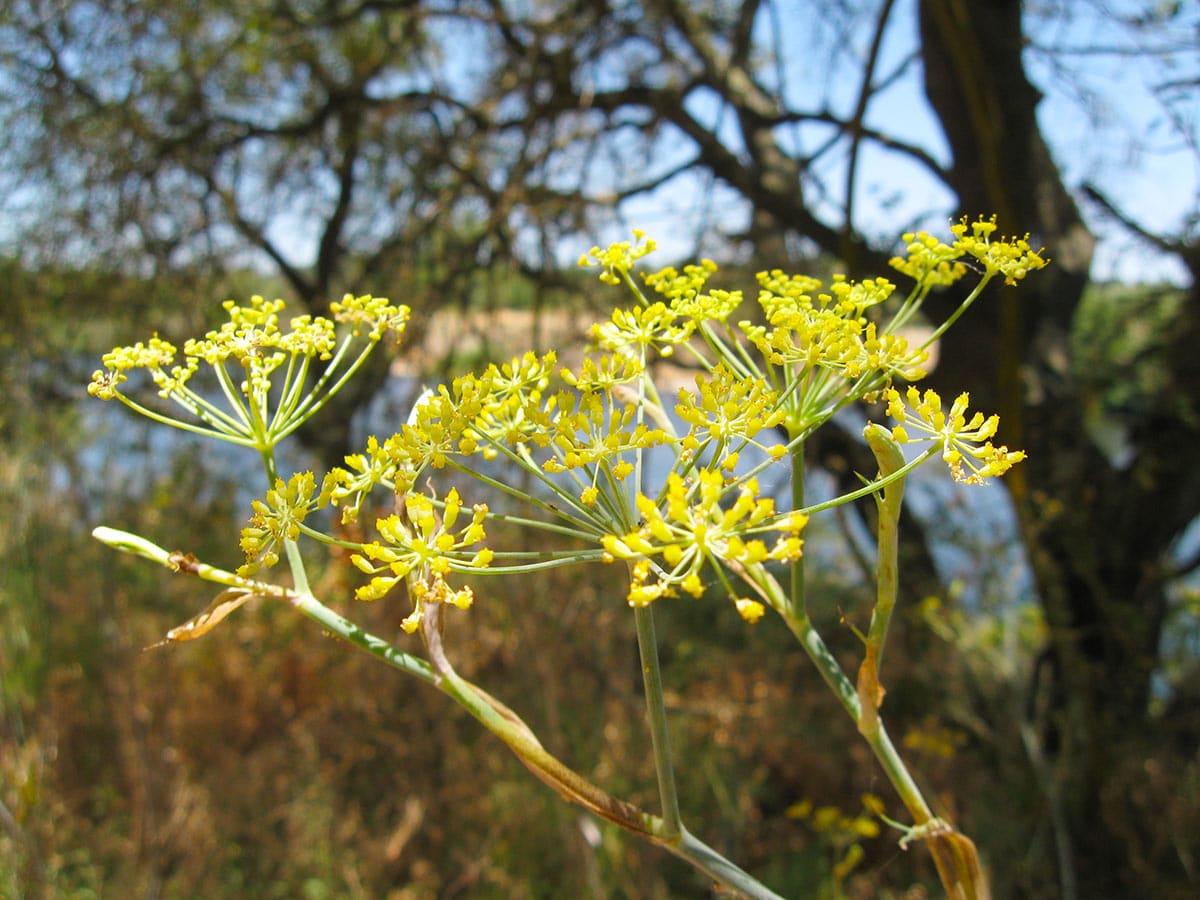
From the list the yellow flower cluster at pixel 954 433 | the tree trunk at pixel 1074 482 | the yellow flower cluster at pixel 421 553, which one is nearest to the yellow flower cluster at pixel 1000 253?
the yellow flower cluster at pixel 954 433

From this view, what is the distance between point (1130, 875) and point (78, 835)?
3.26m


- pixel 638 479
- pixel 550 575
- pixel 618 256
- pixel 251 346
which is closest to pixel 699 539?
pixel 638 479

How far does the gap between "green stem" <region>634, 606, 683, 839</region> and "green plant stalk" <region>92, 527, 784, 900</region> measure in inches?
0.4

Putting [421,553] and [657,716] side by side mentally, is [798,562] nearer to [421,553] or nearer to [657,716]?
[657,716]

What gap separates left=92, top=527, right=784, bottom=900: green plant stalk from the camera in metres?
0.63

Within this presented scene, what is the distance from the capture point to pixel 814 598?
131 inches

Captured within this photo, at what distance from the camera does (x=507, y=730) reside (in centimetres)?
64

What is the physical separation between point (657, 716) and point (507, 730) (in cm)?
11

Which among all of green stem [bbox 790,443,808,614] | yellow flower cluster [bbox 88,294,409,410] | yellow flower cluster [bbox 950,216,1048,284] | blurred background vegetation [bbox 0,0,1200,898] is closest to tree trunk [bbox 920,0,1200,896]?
blurred background vegetation [bbox 0,0,1200,898]

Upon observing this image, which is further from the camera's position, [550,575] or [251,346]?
[550,575]

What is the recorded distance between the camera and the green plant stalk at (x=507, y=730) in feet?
2.05

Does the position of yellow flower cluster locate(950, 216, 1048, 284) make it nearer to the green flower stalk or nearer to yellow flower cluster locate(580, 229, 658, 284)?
the green flower stalk

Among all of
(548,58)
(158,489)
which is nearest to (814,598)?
(548,58)

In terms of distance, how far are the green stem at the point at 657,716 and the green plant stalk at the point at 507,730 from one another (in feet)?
0.04
